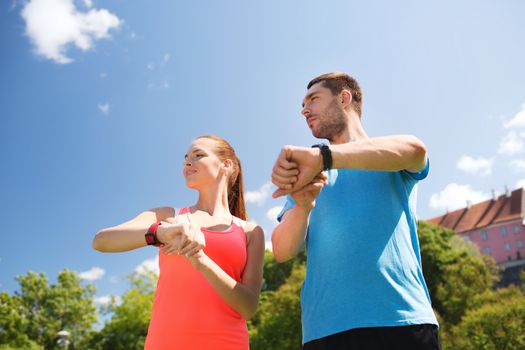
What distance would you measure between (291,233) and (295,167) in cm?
69

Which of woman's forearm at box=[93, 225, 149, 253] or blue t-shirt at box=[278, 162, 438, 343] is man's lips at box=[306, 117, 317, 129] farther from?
woman's forearm at box=[93, 225, 149, 253]

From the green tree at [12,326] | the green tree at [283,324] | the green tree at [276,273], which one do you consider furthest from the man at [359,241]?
the green tree at [12,326]

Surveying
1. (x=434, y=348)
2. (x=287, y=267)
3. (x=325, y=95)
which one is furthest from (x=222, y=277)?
(x=287, y=267)

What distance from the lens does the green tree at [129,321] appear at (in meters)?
31.6

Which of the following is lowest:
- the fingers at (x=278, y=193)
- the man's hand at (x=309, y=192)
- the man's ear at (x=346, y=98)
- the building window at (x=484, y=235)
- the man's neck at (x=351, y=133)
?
the fingers at (x=278, y=193)

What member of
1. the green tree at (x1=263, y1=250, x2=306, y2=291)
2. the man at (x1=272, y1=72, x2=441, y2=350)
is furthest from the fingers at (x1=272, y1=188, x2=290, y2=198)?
the green tree at (x1=263, y1=250, x2=306, y2=291)

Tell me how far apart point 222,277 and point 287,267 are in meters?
34.2

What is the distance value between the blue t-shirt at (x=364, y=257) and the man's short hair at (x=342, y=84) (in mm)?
734

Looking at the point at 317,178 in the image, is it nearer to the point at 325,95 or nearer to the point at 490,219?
the point at 325,95

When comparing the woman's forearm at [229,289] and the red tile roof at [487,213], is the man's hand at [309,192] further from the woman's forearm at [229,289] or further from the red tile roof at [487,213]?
the red tile roof at [487,213]

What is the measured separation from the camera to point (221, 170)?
3.46 m

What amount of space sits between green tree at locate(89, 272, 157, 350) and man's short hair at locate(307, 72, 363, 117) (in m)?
30.7

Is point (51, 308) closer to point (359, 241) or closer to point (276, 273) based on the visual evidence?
point (276, 273)

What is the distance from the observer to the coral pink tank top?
8.49ft
